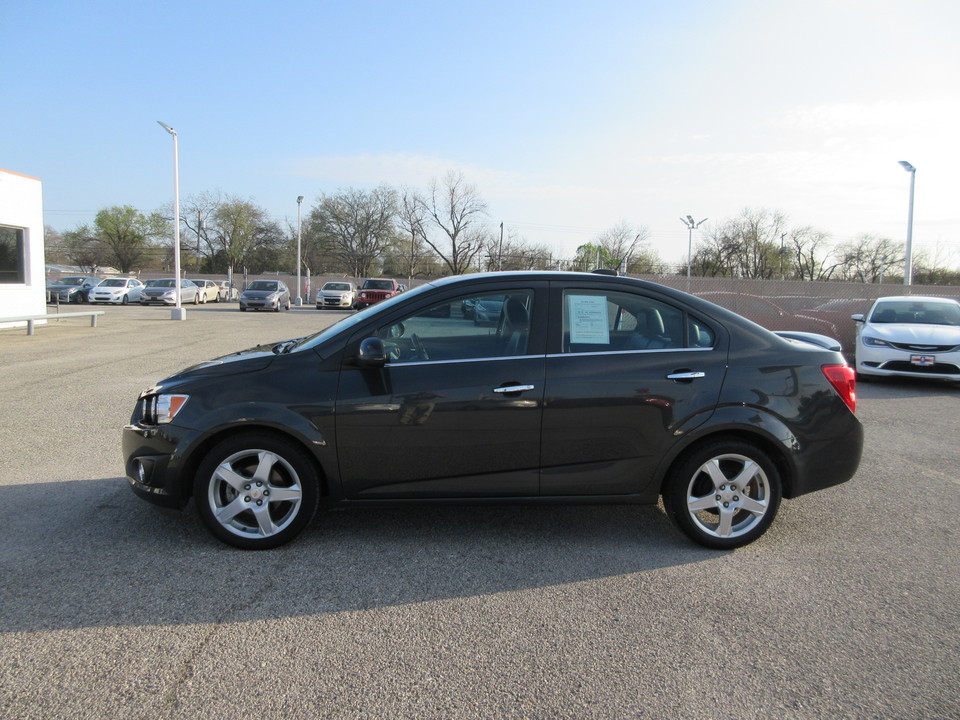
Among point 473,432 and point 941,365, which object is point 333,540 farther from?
point 941,365

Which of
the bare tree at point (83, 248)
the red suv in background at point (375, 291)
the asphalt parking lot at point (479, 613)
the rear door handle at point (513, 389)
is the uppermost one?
the bare tree at point (83, 248)

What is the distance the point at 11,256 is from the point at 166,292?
19.2m

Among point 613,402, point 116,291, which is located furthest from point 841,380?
point 116,291

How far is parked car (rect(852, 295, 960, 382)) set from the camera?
35.7ft

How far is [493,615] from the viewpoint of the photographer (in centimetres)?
330

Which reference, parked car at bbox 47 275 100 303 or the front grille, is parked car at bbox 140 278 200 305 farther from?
the front grille

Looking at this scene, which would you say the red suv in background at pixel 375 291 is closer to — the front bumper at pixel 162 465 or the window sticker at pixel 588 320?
the front bumper at pixel 162 465

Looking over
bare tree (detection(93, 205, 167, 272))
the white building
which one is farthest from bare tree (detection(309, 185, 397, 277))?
the white building

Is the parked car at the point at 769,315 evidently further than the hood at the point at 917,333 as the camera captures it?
Yes

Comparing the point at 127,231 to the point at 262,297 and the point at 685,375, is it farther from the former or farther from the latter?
the point at 685,375

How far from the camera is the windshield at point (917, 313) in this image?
12.1 metres

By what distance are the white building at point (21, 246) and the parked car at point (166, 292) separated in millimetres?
16960

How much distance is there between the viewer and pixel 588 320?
4176mm

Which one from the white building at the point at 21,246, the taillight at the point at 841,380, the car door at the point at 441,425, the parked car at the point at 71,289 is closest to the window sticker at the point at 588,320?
the car door at the point at 441,425
